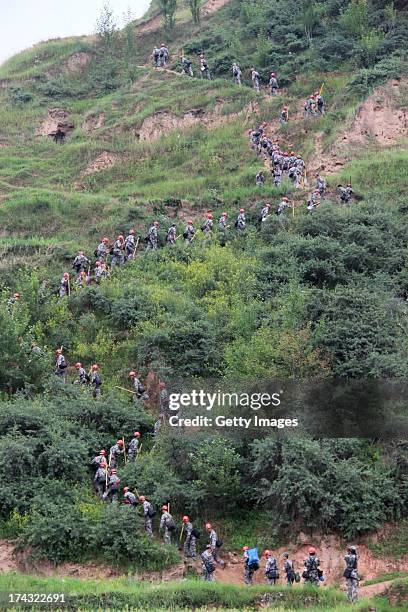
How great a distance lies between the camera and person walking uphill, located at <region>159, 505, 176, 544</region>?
28625 millimetres

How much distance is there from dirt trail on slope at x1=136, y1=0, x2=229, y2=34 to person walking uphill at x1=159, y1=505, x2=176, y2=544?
43.9 meters

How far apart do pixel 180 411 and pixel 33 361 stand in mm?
5734

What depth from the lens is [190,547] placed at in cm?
2872

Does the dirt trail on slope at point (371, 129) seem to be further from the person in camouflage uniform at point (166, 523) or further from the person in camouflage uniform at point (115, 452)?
the person in camouflage uniform at point (166, 523)

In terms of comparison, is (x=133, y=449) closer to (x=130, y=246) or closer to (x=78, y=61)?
(x=130, y=246)

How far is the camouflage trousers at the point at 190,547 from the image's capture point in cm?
2866

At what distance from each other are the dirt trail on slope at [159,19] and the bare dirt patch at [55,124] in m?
10.3

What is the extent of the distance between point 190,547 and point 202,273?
Answer: 13240mm

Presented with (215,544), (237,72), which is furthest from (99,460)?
(237,72)

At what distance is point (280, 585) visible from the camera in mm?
26438

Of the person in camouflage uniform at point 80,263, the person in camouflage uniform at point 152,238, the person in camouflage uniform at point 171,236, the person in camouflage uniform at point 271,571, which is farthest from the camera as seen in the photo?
the person in camouflage uniform at point 171,236

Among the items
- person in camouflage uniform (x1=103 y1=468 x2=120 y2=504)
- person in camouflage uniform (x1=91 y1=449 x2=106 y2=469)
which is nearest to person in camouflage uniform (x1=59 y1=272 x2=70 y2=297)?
person in camouflage uniform (x1=91 y1=449 x2=106 y2=469)

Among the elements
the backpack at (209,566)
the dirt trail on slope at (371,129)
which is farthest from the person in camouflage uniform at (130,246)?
the backpack at (209,566)

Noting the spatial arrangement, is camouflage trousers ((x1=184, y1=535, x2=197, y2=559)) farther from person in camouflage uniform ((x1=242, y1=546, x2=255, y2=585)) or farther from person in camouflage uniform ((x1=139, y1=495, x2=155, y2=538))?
person in camouflage uniform ((x1=242, y1=546, x2=255, y2=585))
